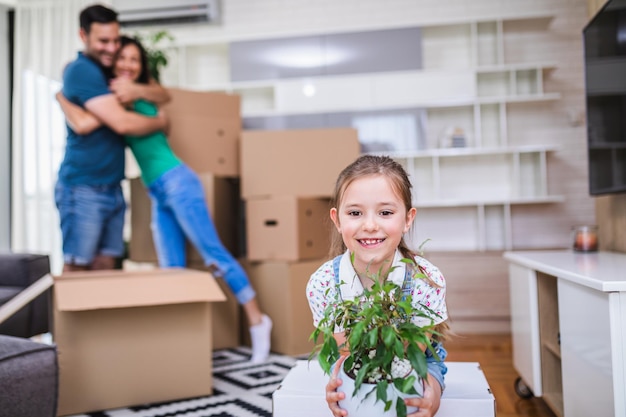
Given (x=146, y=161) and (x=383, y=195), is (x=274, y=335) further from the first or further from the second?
(x=383, y=195)

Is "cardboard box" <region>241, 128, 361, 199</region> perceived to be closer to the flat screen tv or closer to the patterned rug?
the patterned rug

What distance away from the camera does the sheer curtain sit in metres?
4.13

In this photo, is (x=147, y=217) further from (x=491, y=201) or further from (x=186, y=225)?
(x=491, y=201)

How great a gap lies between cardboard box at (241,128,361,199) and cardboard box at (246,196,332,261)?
7 centimetres

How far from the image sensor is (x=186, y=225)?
98.2 inches

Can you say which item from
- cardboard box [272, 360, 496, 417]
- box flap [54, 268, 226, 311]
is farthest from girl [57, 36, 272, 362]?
cardboard box [272, 360, 496, 417]

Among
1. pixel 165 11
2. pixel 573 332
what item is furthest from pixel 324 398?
pixel 165 11

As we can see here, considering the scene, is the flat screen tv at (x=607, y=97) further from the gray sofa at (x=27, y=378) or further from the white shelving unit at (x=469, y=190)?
the gray sofa at (x=27, y=378)

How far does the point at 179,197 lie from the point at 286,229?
0.51 metres

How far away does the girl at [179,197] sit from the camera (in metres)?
2.49

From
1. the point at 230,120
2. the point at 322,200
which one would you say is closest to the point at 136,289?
the point at 322,200

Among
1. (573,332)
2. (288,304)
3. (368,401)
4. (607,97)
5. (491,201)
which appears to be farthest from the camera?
(491,201)

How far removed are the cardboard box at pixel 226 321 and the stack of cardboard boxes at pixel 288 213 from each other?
9 cm

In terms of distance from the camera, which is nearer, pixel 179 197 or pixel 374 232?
pixel 374 232
